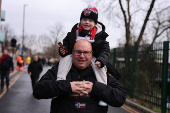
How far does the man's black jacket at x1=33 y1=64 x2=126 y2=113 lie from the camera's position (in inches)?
72.1

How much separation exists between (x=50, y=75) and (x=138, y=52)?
7.10m

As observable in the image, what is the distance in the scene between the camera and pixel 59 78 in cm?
195

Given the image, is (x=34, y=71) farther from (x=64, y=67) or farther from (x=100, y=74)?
(x=100, y=74)

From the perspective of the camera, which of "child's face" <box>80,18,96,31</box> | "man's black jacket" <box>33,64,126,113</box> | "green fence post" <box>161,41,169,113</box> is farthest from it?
"green fence post" <box>161,41,169,113</box>

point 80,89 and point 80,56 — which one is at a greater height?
point 80,56

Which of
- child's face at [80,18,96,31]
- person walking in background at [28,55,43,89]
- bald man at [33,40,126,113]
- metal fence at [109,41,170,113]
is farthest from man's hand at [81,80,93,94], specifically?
person walking in background at [28,55,43,89]

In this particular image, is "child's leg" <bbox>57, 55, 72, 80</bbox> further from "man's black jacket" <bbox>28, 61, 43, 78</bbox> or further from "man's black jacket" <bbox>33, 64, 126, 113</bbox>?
"man's black jacket" <bbox>28, 61, 43, 78</bbox>

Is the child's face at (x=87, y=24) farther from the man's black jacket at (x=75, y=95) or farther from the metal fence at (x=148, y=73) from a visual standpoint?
the metal fence at (x=148, y=73)

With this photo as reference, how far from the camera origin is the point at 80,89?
5.99 feet

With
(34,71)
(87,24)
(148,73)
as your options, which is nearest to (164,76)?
(148,73)

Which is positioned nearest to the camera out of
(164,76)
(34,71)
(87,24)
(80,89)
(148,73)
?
(80,89)

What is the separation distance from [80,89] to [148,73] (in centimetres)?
637

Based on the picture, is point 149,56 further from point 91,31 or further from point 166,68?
point 91,31

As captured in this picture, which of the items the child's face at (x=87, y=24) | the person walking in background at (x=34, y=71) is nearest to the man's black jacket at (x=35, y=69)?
the person walking in background at (x=34, y=71)
